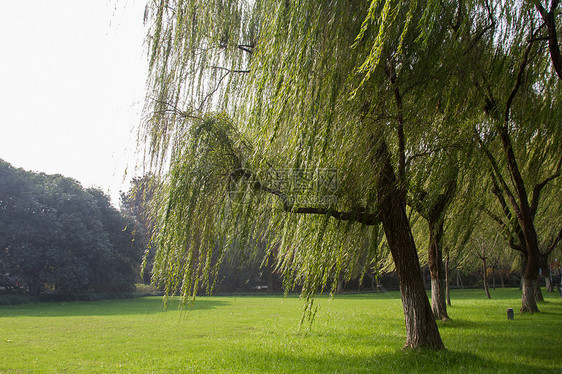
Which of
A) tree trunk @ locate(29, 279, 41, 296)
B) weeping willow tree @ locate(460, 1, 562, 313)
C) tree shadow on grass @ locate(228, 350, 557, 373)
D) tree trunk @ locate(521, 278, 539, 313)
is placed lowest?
tree trunk @ locate(29, 279, 41, 296)

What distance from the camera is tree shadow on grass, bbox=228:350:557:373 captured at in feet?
16.6

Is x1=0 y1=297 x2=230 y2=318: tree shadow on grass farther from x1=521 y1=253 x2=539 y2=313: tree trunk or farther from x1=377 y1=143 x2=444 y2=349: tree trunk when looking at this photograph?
x1=521 y1=253 x2=539 y2=313: tree trunk

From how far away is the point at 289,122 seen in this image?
12.9 feet

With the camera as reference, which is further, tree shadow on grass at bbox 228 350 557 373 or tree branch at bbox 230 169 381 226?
tree shadow on grass at bbox 228 350 557 373

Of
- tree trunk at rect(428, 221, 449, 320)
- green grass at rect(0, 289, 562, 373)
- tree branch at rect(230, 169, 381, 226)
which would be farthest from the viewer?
tree trunk at rect(428, 221, 449, 320)

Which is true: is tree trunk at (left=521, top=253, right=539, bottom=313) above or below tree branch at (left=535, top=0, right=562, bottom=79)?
below

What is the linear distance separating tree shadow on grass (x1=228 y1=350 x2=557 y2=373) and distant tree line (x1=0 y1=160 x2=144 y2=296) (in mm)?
18836

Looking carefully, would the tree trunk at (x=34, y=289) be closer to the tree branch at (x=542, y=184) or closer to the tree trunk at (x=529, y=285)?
the tree trunk at (x=529, y=285)

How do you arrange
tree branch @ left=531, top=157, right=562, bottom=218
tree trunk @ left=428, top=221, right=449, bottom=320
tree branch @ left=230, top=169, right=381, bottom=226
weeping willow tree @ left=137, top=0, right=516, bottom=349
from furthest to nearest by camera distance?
tree trunk @ left=428, top=221, right=449, bottom=320, tree branch @ left=531, top=157, right=562, bottom=218, tree branch @ left=230, top=169, right=381, bottom=226, weeping willow tree @ left=137, top=0, right=516, bottom=349

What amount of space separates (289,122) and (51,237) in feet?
72.5

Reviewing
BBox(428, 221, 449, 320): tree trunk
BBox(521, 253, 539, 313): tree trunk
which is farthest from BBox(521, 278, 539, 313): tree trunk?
BBox(428, 221, 449, 320): tree trunk

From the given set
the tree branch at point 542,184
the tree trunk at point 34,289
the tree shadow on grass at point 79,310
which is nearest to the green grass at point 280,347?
the tree branch at point 542,184

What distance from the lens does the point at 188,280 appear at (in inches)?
182

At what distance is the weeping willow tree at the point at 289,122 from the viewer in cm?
372
